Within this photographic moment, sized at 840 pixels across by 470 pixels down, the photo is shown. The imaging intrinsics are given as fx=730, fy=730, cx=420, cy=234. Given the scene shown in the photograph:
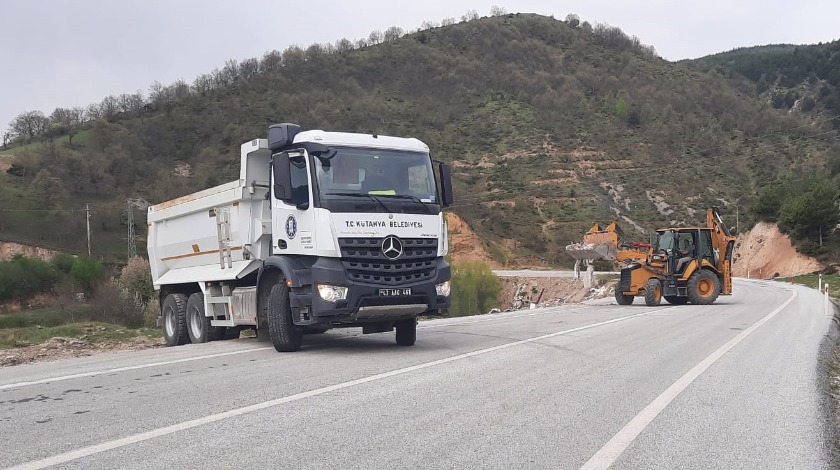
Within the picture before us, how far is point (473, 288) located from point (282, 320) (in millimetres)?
38825

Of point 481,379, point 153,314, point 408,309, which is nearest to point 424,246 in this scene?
point 408,309

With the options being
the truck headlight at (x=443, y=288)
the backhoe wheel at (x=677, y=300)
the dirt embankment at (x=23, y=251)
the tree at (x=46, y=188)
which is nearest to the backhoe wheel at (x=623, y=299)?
the backhoe wheel at (x=677, y=300)

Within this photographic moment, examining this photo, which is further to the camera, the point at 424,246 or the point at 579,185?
the point at 579,185

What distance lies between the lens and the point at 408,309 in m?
11.3

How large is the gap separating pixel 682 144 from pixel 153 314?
2853 inches

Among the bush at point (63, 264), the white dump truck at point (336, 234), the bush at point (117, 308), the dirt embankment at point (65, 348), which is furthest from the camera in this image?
the bush at point (63, 264)

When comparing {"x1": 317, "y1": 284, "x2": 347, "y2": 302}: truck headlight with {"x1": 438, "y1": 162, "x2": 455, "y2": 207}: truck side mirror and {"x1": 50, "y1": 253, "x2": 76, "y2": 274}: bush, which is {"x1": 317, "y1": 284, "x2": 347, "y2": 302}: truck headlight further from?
{"x1": 50, "y1": 253, "x2": 76, "y2": 274}: bush

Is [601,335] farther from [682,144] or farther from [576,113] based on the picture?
[576,113]

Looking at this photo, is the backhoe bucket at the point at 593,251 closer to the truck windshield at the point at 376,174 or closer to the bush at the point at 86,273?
the truck windshield at the point at 376,174

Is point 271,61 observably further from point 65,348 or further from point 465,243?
point 65,348

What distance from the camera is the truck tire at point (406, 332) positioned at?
12602mm

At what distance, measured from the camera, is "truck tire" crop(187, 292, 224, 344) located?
48.2ft

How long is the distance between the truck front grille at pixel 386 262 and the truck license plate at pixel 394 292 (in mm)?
109

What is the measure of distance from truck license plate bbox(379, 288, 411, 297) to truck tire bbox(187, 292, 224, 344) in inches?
203
